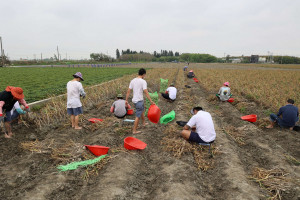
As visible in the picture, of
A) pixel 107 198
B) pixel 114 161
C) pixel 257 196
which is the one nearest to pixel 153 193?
pixel 107 198

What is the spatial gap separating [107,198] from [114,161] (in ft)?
3.22

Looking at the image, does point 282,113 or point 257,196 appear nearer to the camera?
point 257,196

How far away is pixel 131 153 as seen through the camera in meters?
3.82

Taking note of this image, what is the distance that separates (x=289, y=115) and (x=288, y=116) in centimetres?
5

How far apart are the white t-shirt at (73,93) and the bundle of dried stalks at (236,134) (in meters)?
4.33

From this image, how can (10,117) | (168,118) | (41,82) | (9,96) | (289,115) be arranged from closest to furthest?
(9,96) < (10,117) < (289,115) < (168,118) < (41,82)

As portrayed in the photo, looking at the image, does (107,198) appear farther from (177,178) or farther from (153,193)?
(177,178)

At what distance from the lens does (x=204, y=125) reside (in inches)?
152

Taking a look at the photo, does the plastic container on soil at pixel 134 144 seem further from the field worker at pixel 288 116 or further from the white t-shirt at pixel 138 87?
the field worker at pixel 288 116

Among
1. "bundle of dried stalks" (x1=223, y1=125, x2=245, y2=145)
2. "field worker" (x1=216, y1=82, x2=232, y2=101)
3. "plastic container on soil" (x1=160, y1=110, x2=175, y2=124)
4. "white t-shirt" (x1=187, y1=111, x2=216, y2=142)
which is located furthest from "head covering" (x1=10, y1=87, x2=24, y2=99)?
"field worker" (x1=216, y1=82, x2=232, y2=101)

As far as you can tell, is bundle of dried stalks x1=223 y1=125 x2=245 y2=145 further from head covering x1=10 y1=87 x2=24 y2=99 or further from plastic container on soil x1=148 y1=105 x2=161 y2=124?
head covering x1=10 y1=87 x2=24 y2=99

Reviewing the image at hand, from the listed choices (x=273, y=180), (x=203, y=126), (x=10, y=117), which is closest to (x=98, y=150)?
(x=203, y=126)

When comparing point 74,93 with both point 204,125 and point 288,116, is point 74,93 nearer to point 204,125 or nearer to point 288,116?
point 204,125

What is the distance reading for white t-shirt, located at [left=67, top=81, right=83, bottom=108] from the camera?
463 cm
